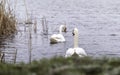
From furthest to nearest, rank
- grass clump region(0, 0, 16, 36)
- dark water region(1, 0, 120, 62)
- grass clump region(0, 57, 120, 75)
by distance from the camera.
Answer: grass clump region(0, 0, 16, 36), dark water region(1, 0, 120, 62), grass clump region(0, 57, 120, 75)

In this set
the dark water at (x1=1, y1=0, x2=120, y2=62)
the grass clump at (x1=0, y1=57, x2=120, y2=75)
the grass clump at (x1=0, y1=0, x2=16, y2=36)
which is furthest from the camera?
the grass clump at (x1=0, y1=0, x2=16, y2=36)

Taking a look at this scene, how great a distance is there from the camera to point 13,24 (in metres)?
20.0

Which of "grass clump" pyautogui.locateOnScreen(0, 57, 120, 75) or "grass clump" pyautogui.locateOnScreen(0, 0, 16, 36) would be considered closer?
"grass clump" pyautogui.locateOnScreen(0, 57, 120, 75)

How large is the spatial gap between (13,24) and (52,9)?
11677mm

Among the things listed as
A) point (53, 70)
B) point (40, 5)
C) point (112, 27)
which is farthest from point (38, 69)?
point (40, 5)

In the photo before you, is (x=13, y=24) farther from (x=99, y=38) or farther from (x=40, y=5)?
(x=40, y=5)

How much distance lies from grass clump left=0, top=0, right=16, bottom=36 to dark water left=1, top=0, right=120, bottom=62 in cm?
51

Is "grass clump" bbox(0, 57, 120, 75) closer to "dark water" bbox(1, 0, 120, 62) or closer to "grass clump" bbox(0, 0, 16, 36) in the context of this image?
"dark water" bbox(1, 0, 120, 62)

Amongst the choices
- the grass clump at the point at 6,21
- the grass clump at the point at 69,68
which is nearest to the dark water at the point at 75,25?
the grass clump at the point at 6,21

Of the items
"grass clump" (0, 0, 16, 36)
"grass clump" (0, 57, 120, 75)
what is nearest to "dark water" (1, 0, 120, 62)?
"grass clump" (0, 0, 16, 36)

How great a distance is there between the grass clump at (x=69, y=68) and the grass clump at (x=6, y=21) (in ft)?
47.5

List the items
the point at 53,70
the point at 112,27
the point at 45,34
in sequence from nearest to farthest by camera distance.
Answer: the point at 53,70 < the point at 45,34 < the point at 112,27

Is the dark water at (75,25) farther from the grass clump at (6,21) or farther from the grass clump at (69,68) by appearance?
the grass clump at (69,68)

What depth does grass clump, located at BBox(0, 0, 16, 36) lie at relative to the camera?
18.8 metres
